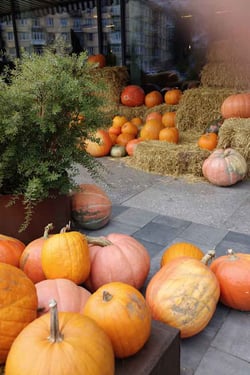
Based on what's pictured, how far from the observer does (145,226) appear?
320 cm

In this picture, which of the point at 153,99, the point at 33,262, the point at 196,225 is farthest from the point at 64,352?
the point at 153,99

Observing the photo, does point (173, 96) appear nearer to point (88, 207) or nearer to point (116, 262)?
point (88, 207)

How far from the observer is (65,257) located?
178 centimetres

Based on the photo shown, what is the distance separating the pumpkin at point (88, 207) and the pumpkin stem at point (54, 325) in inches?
79.6

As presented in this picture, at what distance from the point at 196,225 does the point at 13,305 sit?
85.6 inches

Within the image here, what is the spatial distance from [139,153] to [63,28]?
577 cm

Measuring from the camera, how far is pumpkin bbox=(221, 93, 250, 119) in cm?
496

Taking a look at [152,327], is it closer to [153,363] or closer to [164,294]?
[153,363]

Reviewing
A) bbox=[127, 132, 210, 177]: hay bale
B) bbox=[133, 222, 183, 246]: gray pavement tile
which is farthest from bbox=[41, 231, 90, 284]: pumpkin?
bbox=[127, 132, 210, 177]: hay bale

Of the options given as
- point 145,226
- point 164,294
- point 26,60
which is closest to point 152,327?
point 164,294

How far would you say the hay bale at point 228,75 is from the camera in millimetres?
5855

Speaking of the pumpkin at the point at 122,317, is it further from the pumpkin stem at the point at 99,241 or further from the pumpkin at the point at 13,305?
the pumpkin stem at the point at 99,241

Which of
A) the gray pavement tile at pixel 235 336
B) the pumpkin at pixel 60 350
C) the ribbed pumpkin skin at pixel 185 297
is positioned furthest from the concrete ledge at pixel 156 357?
the gray pavement tile at pixel 235 336

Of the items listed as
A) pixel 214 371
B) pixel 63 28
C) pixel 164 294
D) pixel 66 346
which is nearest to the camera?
pixel 66 346
